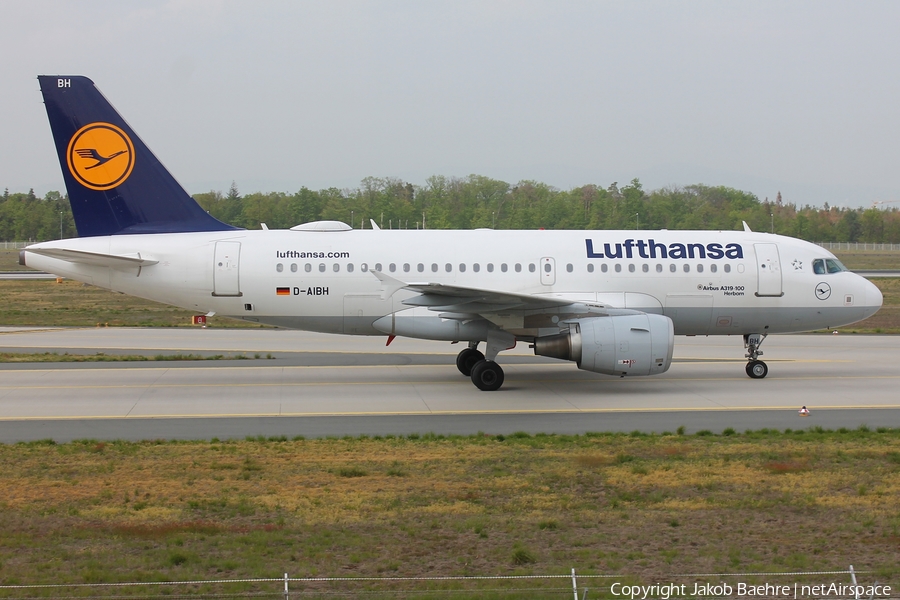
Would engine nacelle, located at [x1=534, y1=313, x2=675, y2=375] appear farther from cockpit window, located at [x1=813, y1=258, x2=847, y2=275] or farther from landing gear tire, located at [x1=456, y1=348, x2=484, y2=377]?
cockpit window, located at [x1=813, y1=258, x2=847, y2=275]

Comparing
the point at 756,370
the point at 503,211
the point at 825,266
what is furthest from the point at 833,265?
the point at 503,211

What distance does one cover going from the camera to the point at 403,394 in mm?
19422

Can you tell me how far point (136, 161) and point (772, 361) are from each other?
17.8 m

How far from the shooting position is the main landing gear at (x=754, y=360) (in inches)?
854

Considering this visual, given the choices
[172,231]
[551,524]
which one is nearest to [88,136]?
[172,231]

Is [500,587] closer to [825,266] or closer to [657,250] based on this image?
[657,250]

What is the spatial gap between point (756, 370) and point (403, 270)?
9.14m

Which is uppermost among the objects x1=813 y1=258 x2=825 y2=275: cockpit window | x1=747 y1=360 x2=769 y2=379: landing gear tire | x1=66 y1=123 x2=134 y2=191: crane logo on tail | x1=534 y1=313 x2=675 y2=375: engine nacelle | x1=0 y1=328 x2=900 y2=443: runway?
x1=66 y1=123 x2=134 y2=191: crane logo on tail

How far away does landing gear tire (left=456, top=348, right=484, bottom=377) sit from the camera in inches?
860

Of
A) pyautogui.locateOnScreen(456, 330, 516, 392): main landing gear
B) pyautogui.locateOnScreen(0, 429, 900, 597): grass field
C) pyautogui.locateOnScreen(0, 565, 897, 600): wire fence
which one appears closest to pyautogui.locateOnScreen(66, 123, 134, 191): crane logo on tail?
pyautogui.locateOnScreen(0, 429, 900, 597): grass field

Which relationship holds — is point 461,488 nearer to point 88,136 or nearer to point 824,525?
point 824,525

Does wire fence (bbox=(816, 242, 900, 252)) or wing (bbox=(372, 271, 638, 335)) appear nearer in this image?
wing (bbox=(372, 271, 638, 335))
